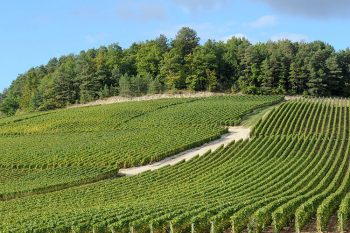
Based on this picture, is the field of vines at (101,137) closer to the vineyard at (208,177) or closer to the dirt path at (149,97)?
the vineyard at (208,177)

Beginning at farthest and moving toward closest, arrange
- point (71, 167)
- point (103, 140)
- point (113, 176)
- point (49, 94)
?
point (49, 94) → point (103, 140) → point (71, 167) → point (113, 176)


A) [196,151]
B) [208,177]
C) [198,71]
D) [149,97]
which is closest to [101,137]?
[196,151]

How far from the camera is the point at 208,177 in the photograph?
46688mm

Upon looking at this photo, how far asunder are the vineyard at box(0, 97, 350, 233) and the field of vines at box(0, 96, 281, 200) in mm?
243

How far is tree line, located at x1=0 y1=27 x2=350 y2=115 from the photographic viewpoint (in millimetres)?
119375

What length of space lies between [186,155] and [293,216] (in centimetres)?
3512

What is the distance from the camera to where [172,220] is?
24.9 metres

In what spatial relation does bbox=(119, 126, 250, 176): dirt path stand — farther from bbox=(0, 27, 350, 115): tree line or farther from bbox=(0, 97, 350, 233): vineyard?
bbox=(0, 27, 350, 115): tree line

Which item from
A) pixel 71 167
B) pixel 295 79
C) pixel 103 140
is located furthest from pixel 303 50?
pixel 71 167

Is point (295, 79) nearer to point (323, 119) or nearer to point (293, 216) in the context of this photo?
point (323, 119)

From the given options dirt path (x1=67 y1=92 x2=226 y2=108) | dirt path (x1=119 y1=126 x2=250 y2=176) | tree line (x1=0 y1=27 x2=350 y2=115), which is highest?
tree line (x1=0 y1=27 x2=350 y2=115)

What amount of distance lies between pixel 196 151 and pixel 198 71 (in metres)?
62.5

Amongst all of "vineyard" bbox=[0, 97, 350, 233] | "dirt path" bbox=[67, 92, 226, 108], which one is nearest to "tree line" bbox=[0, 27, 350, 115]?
"dirt path" bbox=[67, 92, 226, 108]

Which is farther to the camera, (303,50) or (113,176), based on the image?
Result: (303,50)
